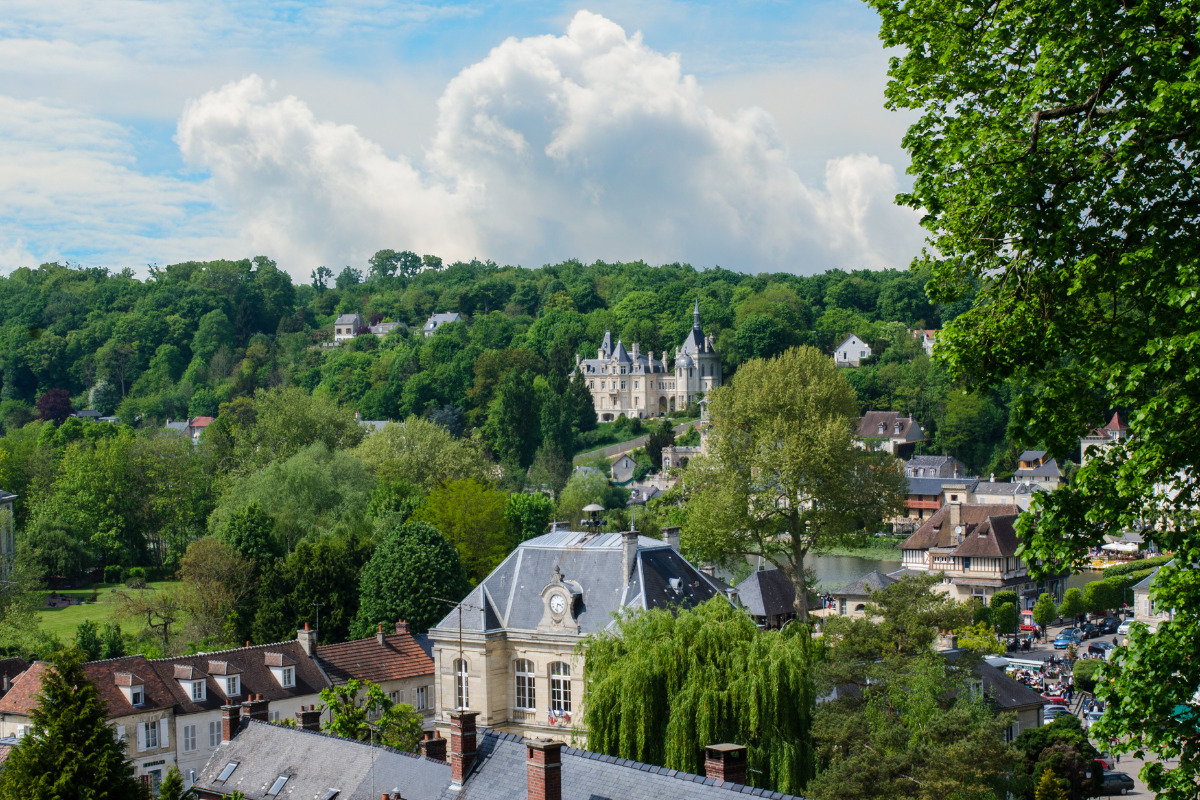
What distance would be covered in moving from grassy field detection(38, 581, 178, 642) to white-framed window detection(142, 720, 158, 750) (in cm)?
1385

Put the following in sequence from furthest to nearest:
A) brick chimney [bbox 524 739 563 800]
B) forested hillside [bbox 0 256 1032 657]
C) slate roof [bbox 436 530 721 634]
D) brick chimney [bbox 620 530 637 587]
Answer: forested hillside [bbox 0 256 1032 657] → brick chimney [bbox 620 530 637 587] → slate roof [bbox 436 530 721 634] → brick chimney [bbox 524 739 563 800]

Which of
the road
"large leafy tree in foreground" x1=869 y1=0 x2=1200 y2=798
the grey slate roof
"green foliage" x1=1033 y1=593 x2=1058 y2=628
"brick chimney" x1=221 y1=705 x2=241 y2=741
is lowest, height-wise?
the road

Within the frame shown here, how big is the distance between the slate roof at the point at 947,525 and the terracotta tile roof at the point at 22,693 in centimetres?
4485

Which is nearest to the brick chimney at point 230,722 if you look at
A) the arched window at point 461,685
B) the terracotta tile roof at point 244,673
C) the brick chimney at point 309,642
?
the terracotta tile roof at point 244,673

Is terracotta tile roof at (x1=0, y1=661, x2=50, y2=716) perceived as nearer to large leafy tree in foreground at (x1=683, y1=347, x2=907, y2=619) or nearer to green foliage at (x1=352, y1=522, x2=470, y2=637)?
green foliage at (x1=352, y1=522, x2=470, y2=637)

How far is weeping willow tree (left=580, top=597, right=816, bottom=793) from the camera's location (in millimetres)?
21469

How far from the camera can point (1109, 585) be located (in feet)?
171

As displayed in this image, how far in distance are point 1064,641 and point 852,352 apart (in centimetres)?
8006

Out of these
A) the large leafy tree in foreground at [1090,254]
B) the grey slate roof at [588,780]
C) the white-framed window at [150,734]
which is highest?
the large leafy tree in foreground at [1090,254]

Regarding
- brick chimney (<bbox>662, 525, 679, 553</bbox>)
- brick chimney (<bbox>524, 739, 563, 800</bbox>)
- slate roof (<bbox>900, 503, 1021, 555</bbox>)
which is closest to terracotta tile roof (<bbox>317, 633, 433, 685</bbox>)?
brick chimney (<bbox>662, 525, 679, 553</bbox>)

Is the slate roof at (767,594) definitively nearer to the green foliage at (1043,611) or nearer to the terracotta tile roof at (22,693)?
the green foliage at (1043,611)

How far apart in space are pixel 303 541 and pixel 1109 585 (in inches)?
1356

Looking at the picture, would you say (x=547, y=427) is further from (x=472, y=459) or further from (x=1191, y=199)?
(x=1191, y=199)

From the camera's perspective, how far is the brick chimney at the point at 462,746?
1709 cm
